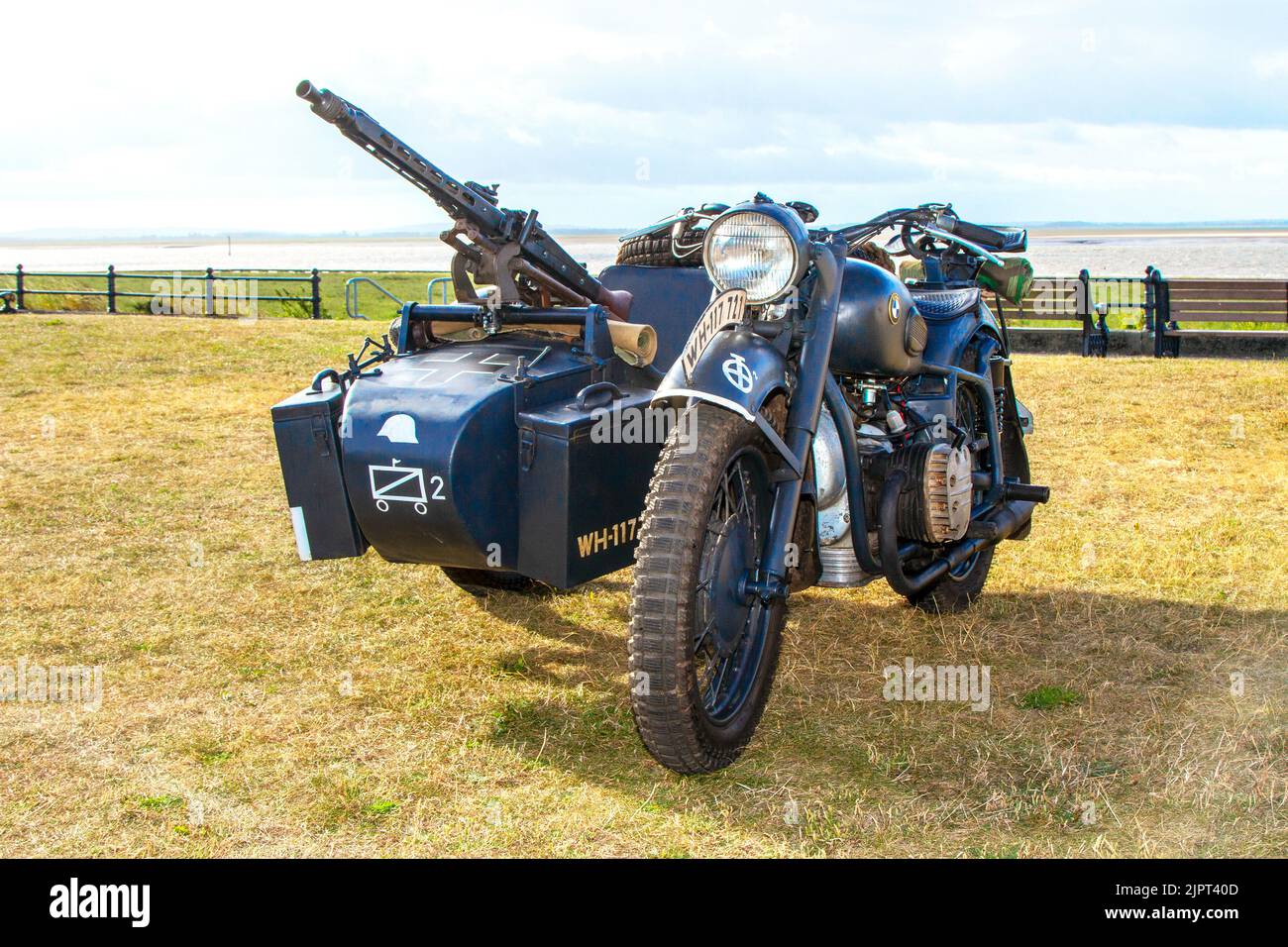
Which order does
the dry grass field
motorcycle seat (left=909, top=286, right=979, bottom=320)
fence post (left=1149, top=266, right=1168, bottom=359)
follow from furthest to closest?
fence post (left=1149, top=266, right=1168, bottom=359) < motorcycle seat (left=909, top=286, right=979, bottom=320) < the dry grass field

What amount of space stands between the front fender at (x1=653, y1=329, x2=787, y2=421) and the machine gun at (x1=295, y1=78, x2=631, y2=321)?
4.93ft

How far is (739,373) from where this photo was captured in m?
3.86

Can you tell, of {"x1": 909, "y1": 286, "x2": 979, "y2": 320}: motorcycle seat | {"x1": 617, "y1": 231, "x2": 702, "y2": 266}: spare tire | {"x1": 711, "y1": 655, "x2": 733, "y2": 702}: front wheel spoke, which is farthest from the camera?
{"x1": 617, "y1": 231, "x2": 702, "y2": 266}: spare tire

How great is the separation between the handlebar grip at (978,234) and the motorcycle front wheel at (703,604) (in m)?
2.28

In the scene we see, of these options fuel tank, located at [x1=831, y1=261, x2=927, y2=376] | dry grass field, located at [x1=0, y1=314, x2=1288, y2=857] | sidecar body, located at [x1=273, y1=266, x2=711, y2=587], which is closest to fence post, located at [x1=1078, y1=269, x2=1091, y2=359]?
dry grass field, located at [x1=0, y1=314, x2=1288, y2=857]

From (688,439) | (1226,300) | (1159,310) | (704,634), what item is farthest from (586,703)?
(1226,300)

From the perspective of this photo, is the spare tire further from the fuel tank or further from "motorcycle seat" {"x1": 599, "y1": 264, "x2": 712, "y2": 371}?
the fuel tank

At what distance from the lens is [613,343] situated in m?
5.12

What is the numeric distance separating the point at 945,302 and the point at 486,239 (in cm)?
206

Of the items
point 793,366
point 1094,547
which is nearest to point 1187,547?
point 1094,547

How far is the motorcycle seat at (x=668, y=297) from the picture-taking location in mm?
5715

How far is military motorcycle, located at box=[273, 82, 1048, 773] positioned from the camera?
3814mm

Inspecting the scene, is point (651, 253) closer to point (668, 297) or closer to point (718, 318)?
point (668, 297)

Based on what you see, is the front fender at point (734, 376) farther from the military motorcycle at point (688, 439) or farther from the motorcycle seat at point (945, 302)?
the motorcycle seat at point (945, 302)
